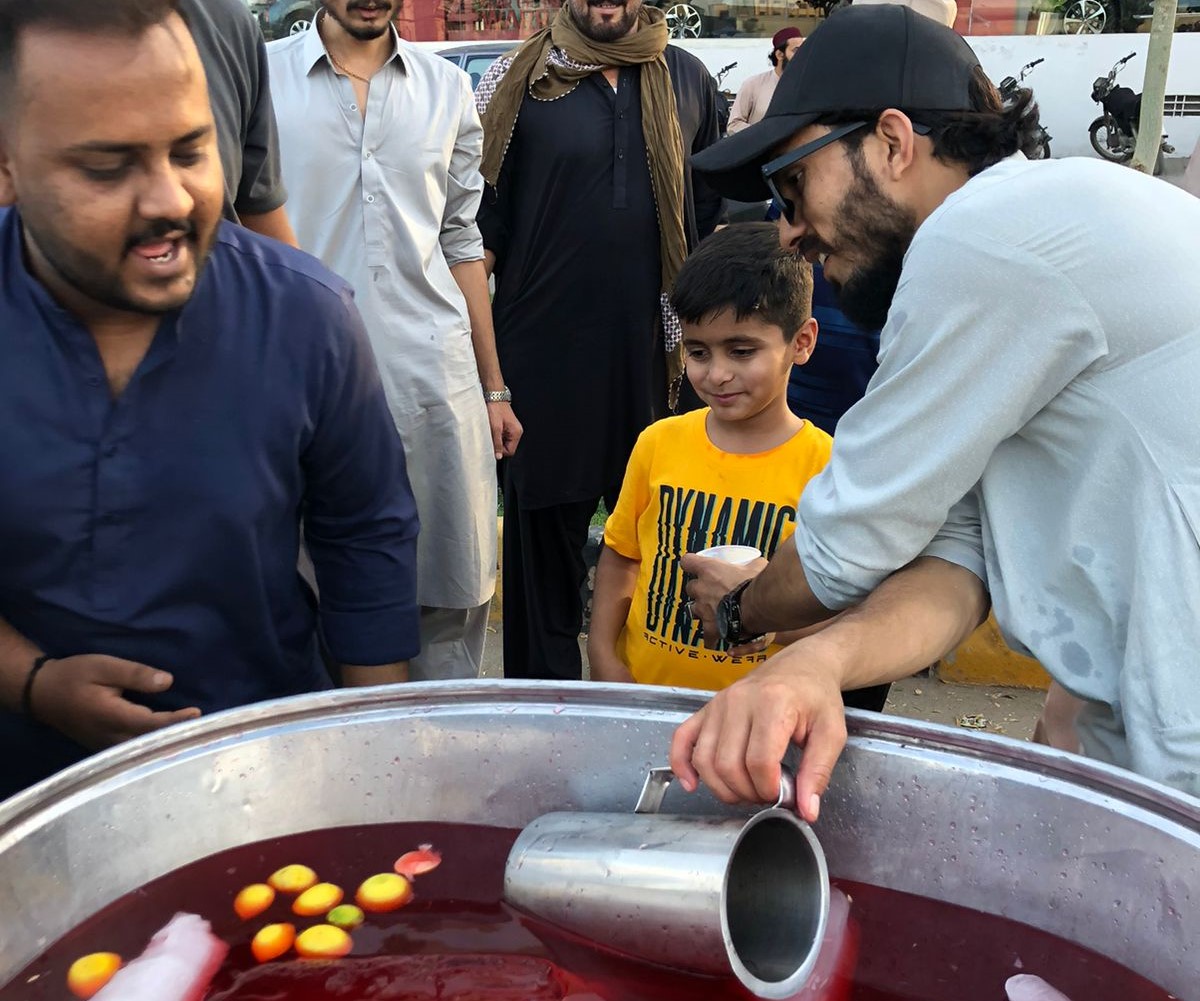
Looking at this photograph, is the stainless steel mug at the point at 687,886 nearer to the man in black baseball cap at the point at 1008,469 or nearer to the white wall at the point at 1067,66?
the man in black baseball cap at the point at 1008,469

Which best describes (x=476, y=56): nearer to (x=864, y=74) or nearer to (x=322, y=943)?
(x=864, y=74)

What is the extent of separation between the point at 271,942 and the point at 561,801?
33 centimetres

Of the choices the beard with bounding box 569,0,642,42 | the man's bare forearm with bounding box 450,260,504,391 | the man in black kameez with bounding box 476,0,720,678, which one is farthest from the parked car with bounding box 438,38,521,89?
the man's bare forearm with bounding box 450,260,504,391

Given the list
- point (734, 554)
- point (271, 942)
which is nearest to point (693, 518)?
point (734, 554)

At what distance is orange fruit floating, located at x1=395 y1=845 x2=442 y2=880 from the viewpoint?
1293 millimetres

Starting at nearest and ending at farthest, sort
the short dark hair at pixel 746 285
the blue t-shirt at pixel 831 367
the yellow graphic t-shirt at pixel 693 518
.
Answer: the yellow graphic t-shirt at pixel 693 518
the short dark hair at pixel 746 285
the blue t-shirt at pixel 831 367

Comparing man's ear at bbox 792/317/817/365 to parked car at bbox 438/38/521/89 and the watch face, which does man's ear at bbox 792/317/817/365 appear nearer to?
the watch face

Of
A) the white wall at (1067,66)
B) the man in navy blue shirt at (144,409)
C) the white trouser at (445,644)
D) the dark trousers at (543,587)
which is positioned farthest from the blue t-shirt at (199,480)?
the white wall at (1067,66)

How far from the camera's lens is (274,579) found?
1602 mm

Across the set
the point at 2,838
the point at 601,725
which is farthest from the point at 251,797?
the point at 601,725

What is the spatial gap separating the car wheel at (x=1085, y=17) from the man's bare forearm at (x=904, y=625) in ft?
39.0

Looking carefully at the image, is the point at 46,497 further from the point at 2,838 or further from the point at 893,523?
the point at 893,523

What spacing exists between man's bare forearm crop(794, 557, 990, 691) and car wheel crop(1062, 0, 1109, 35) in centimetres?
1189

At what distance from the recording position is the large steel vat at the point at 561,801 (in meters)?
1.11
